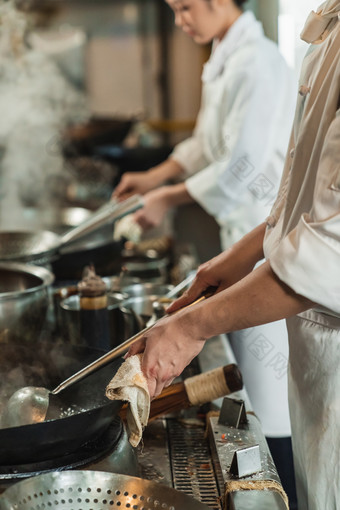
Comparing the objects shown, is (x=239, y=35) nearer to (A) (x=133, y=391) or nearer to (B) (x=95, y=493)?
(A) (x=133, y=391)

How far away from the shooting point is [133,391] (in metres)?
1.18

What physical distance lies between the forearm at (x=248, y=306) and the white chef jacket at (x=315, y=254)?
0.03 metres

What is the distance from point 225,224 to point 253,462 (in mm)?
1571

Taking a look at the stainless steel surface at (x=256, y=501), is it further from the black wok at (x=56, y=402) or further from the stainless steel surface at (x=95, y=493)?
the black wok at (x=56, y=402)

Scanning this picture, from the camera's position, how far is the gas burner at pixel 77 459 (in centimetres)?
123

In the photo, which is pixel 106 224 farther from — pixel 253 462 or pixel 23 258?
pixel 253 462

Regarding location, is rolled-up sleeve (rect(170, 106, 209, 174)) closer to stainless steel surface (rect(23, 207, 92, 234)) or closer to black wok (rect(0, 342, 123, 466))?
stainless steel surface (rect(23, 207, 92, 234))

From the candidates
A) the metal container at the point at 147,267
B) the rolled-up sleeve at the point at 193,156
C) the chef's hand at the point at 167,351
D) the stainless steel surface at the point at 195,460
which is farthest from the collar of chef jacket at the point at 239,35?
the chef's hand at the point at 167,351

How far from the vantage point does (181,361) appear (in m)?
1.20

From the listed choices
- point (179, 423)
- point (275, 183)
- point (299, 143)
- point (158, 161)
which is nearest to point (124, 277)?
point (275, 183)

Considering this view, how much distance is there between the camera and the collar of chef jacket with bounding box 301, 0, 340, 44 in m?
1.33

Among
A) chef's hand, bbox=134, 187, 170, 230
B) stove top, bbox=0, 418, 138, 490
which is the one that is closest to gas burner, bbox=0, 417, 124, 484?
stove top, bbox=0, 418, 138, 490

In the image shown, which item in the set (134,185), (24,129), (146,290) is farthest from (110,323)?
(24,129)

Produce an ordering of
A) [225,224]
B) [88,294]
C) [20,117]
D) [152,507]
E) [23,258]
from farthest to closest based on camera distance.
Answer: [20,117] → [225,224] → [23,258] → [88,294] → [152,507]
